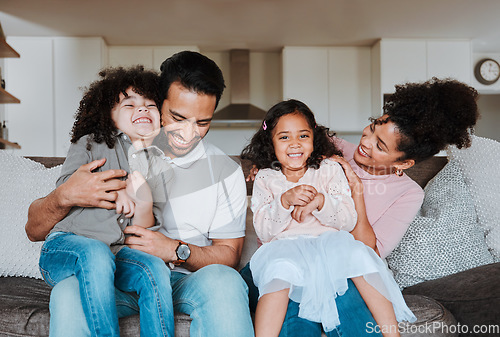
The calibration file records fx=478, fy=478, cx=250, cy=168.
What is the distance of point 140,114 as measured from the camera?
1.42 meters

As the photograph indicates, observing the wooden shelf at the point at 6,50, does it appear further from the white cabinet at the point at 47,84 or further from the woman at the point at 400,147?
the woman at the point at 400,147

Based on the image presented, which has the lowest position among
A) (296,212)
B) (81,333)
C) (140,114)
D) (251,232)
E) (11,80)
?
(81,333)

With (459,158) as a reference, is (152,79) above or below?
above

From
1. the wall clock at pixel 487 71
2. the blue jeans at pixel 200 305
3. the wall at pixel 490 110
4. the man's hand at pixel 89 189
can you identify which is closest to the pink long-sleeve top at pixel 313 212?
the blue jeans at pixel 200 305

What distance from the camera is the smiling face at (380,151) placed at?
5.26 feet

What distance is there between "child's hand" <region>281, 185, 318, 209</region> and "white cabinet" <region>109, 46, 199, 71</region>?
4.50 meters

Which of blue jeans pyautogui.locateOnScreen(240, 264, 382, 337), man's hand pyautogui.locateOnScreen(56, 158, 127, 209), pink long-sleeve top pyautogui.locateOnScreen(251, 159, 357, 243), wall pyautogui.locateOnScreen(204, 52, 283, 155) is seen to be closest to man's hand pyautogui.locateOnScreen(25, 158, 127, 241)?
man's hand pyautogui.locateOnScreen(56, 158, 127, 209)

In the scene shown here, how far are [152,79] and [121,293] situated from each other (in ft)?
2.13

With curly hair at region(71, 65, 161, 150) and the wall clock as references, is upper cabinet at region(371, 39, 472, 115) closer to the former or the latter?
the wall clock

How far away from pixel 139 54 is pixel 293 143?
175 inches

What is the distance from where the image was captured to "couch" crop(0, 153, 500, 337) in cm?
124

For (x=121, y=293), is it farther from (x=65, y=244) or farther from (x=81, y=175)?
(x=81, y=175)

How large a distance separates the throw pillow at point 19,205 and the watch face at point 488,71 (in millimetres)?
5795

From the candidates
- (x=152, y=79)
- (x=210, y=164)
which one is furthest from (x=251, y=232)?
(x=152, y=79)
